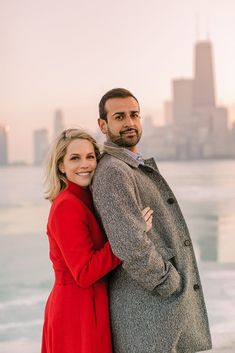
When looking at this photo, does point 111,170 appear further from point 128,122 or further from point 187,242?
point 187,242

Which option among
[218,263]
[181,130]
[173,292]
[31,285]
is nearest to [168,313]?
[173,292]

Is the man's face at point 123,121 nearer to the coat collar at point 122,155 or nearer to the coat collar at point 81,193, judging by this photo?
the coat collar at point 122,155

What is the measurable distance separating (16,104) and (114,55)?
148 inches

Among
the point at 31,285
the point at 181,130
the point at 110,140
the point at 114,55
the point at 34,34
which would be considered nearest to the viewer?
the point at 110,140

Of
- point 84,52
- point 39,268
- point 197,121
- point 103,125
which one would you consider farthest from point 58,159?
point 197,121

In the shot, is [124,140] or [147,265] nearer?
[147,265]

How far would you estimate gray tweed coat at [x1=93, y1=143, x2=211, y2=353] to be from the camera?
4.42 ft

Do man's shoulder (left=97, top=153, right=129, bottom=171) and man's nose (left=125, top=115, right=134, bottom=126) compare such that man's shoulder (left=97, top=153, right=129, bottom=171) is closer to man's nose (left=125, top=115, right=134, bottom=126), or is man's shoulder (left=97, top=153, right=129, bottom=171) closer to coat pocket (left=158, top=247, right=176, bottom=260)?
man's nose (left=125, top=115, right=134, bottom=126)

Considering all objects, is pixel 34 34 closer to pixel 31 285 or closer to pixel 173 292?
pixel 31 285

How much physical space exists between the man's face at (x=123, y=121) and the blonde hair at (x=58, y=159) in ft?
0.21

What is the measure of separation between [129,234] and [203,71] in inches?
886

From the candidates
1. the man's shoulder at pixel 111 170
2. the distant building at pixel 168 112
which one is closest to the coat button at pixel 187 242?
the man's shoulder at pixel 111 170

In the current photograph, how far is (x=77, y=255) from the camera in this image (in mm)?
1395

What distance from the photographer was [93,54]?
710 inches
